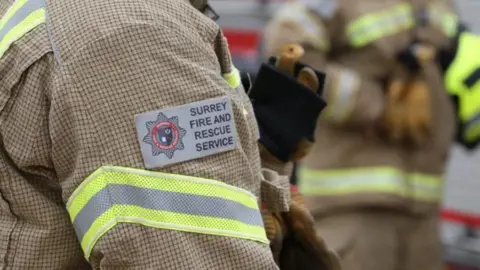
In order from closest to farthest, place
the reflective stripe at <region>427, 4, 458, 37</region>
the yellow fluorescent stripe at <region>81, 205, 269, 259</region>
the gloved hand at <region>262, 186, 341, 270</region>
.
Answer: the yellow fluorescent stripe at <region>81, 205, 269, 259</region>, the gloved hand at <region>262, 186, 341, 270</region>, the reflective stripe at <region>427, 4, 458, 37</region>

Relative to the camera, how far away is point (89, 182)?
1.21m

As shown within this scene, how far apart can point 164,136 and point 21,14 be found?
10.3 inches

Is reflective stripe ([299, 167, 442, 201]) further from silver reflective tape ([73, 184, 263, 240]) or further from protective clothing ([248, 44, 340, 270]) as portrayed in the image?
silver reflective tape ([73, 184, 263, 240])

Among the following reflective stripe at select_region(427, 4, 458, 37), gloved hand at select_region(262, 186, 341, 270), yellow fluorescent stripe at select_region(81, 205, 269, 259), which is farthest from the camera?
reflective stripe at select_region(427, 4, 458, 37)

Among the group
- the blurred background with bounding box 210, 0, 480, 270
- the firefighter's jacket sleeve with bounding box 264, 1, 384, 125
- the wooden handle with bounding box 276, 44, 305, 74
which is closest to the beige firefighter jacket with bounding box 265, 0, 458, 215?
the firefighter's jacket sleeve with bounding box 264, 1, 384, 125

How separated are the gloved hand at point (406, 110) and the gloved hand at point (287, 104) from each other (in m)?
1.57

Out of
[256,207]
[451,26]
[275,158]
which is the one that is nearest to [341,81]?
[451,26]

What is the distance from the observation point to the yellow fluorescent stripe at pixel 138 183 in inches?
47.4

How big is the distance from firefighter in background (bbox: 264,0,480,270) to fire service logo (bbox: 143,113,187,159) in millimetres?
1989

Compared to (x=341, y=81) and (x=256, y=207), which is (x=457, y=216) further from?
(x=256, y=207)

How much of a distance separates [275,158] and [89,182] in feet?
1.76

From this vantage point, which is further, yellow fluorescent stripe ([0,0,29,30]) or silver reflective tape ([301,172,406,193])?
silver reflective tape ([301,172,406,193])

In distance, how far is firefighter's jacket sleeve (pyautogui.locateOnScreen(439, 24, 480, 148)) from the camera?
328 centimetres

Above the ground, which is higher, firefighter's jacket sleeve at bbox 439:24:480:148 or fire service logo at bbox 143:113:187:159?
fire service logo at bbox 143:113:187:159
